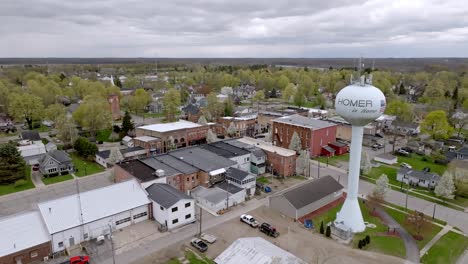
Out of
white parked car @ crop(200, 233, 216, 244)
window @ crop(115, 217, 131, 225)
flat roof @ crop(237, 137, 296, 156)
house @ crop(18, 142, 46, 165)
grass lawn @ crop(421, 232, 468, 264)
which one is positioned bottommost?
grass lawn @ crop(421, 232, 468, 264)

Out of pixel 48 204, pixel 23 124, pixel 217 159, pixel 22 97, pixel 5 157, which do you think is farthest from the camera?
pixel 23 124

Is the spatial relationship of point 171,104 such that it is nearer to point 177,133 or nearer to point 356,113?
point 177,133

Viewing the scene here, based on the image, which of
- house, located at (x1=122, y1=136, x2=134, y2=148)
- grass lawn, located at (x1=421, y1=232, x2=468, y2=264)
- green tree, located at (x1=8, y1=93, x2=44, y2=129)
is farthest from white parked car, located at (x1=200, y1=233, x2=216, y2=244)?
green tree, located at (x1=8, y1=93, x2=44, y2=129)

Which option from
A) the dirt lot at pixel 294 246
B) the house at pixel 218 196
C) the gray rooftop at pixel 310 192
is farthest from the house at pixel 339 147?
the dirt lot at pixel 294 246

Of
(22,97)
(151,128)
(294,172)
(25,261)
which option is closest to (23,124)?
(22,97)

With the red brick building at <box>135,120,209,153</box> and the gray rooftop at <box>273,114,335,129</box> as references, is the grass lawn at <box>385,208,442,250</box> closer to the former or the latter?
the gray rooftop at <box>273,114,335,129</box>

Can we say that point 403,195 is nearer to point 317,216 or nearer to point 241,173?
point 317,216
